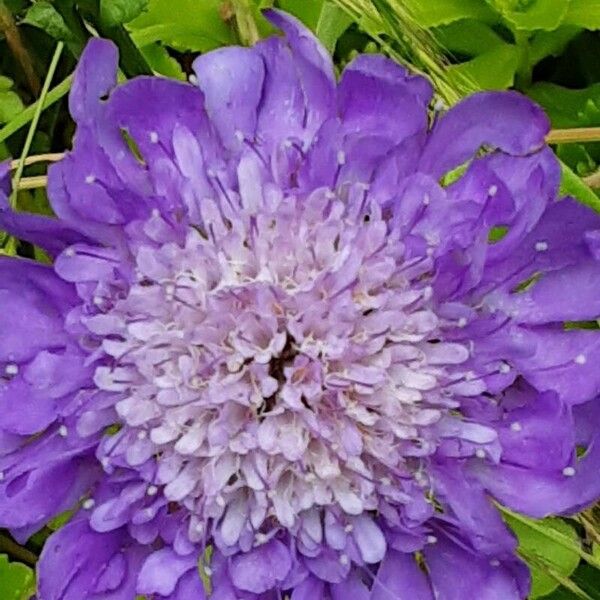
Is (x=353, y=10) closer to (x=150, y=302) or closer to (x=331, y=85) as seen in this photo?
(x=331, y=85)

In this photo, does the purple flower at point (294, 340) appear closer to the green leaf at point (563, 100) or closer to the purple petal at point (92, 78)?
the purple petal at point (92, 78)

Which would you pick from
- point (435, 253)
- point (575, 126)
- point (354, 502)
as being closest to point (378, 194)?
point (435, 253)

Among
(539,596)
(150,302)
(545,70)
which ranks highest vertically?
(150,302)

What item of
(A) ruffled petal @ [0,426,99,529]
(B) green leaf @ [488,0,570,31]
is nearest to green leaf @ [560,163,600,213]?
(B) green leaf @ [488,0,570,31]

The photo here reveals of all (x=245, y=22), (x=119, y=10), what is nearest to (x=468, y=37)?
(x=245, y=22)

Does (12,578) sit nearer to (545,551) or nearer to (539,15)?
(545,551)
